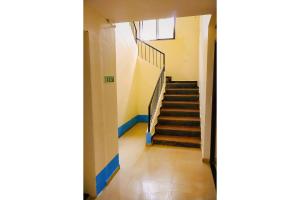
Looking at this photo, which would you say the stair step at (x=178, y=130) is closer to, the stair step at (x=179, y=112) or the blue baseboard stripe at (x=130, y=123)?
the stair step at (x=179, y=112)

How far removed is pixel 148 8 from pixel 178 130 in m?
2.95

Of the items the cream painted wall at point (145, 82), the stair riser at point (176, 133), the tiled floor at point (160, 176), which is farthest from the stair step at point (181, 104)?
the tiled floor at point (160, 176)

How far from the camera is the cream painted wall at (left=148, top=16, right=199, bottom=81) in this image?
6957mm

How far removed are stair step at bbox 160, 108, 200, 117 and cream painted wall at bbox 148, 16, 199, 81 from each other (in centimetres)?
249

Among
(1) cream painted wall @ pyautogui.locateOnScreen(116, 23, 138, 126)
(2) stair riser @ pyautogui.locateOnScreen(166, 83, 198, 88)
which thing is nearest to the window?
(1) cream painted wall @ pyautogui.locateOnScreen(116, 23, 138, 126)

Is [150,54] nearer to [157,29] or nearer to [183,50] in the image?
[157,29]

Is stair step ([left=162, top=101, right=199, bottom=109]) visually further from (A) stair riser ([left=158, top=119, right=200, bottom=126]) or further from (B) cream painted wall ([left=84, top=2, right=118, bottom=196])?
(B) cream painted wall ([left=84, top=2, right=118, bottom=196])

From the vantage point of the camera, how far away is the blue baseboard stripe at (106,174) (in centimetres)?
236

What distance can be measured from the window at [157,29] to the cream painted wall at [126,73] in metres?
1.56
